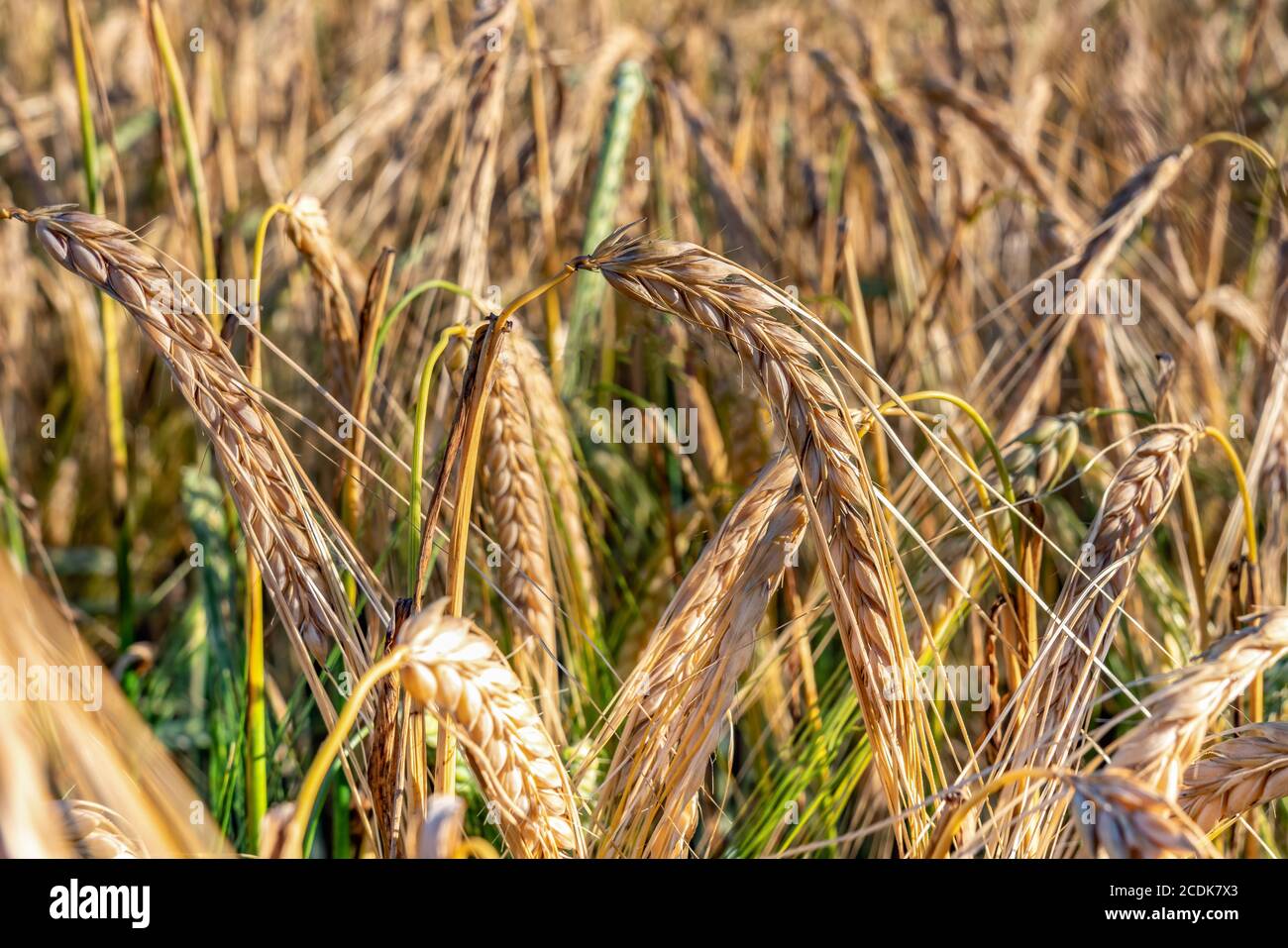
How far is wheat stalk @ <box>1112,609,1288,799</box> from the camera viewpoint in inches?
23.2

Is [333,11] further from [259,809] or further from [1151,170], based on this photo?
[259,809]

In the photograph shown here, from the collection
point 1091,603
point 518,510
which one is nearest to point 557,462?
point 518,510

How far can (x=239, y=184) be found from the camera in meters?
2.32

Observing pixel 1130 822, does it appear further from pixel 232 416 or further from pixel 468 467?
pixel 232 416

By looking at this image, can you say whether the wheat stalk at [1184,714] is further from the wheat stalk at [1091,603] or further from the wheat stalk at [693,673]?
the wheat stalk at [693,673]

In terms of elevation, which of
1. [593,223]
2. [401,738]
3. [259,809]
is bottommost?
[259,809]

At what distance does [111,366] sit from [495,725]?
831mm

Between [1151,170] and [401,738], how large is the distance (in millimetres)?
1119

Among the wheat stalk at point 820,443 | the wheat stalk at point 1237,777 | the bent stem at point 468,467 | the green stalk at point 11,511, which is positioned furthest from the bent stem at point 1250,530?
the green stalk at point 11,511

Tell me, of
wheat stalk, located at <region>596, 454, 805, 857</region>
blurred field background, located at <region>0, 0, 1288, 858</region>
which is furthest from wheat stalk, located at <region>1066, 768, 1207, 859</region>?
wheat stalk, located at <region>596, 454, 805, 857</region>

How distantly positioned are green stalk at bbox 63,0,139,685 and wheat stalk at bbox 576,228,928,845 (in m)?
0.69

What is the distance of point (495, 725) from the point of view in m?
0.62

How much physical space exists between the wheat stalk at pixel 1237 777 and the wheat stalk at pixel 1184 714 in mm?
139

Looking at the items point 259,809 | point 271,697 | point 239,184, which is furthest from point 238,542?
point 239,184
